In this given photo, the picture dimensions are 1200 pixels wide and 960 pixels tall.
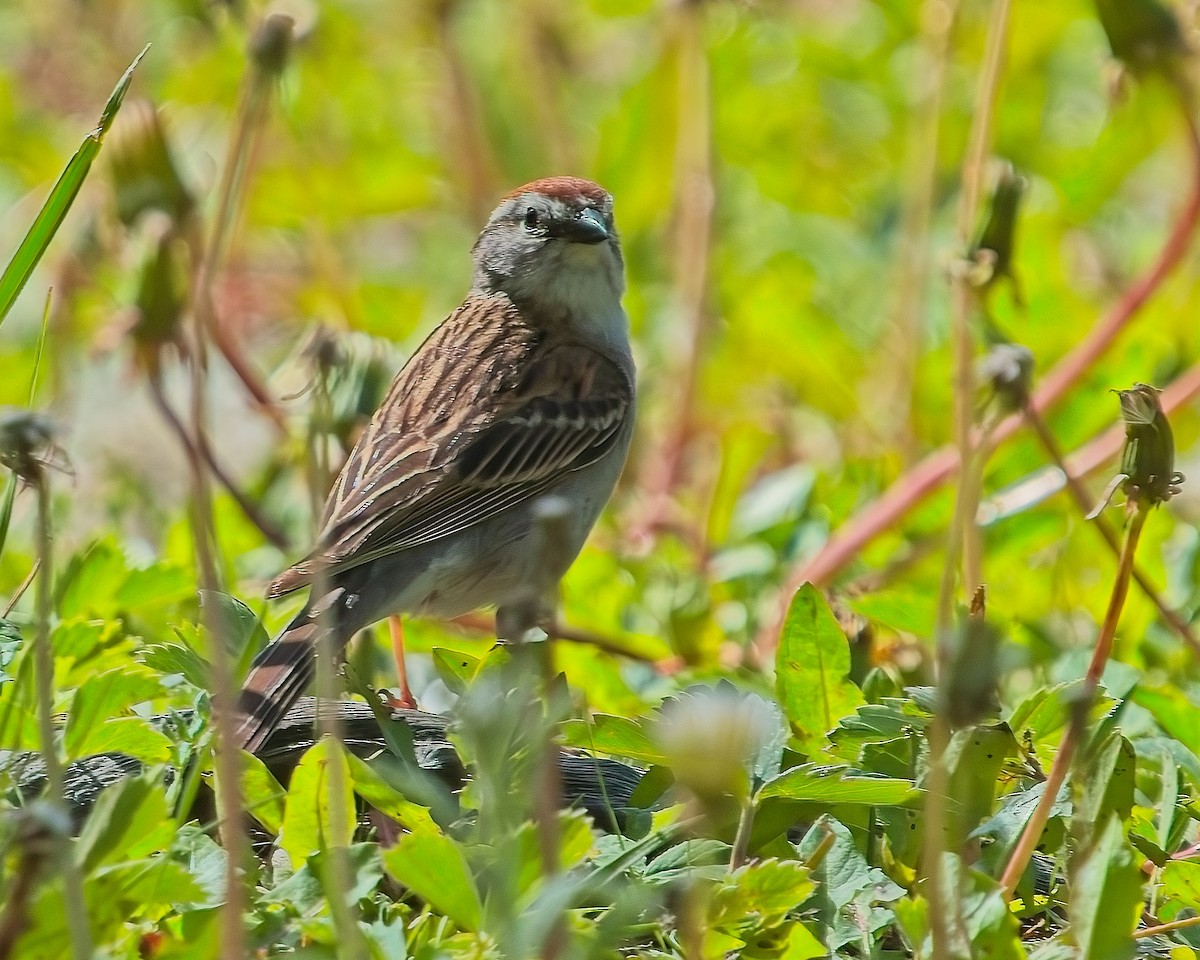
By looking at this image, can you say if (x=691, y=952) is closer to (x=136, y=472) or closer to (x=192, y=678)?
(x=192, y=678)

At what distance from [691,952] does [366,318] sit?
161 inches

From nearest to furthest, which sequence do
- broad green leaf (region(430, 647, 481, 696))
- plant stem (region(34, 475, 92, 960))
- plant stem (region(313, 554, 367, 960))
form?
1. plant stem (region(34, 475, 92, 960))
2. plant stem (region(313, 554, 367, 960))
3. broad green leaf (region(430, 647, 481, 696))

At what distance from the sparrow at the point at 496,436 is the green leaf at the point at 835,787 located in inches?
37.5

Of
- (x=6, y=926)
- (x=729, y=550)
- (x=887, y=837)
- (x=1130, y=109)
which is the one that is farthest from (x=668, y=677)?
(x=1130, y=109)

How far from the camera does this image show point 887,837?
2.26 m

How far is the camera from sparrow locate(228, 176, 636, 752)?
335 cm

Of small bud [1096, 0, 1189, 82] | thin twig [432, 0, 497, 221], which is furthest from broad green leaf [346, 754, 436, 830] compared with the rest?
thin twig [432, 0, 497, 221]

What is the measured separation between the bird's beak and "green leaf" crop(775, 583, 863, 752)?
5.32ft

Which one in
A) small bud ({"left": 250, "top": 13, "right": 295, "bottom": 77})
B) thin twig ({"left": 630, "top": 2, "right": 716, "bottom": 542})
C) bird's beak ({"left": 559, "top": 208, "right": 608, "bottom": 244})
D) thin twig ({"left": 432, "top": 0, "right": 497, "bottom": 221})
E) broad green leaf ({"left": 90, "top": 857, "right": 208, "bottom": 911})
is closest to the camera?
broad green leaf ({"left": 90, "top": 857, "right": 208, "bottom": 911})

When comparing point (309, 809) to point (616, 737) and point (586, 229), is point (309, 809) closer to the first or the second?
point (616, 737)

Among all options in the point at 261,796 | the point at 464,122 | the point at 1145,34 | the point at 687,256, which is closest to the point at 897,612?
the point at 261,796

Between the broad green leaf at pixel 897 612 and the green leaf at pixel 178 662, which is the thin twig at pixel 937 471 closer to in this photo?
the broad green leaf at pixel 897 612

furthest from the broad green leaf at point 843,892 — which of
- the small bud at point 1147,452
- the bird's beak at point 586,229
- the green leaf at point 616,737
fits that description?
the bird's beak at point 586,229

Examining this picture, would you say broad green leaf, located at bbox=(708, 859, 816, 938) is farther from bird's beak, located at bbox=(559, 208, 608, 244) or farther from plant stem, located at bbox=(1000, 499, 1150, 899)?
bird's beak, located at bbox=(559, 208, 608, 244)
